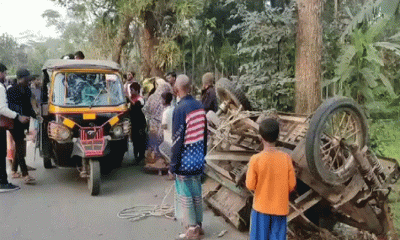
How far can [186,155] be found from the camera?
4828mm

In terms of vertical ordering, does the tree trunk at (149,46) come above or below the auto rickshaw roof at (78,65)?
above

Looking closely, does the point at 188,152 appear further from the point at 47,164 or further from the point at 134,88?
the point at 47,164

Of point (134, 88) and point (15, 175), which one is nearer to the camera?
point (15, 175)

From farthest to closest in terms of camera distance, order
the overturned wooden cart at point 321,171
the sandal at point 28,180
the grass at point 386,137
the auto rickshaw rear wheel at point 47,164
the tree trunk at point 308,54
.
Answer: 1. the auto rickshaw rear wheel at point 47,164
2. the grass at point 386,137
3. the tree trunk at point 308,54
4. the sandal at point 28,180
5. the overturned wooden cart at point 321,171

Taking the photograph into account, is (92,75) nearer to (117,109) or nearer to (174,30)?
(117,109)

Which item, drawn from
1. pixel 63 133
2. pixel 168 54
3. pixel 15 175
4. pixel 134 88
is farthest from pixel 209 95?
pixel 168 54

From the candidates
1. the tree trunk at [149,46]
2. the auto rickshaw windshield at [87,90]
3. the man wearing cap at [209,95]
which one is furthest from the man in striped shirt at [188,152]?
the tree trunk at [149,46]

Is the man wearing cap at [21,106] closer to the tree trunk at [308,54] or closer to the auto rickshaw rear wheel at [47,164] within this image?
the auto rickshaw rear wheel at [47,164]

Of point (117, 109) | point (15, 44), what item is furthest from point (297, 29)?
point (15, 44)

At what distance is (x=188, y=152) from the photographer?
15.9ft

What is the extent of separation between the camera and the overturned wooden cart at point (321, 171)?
14.8 feet

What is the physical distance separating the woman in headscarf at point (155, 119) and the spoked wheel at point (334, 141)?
4048mm

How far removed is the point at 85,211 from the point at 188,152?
227cm

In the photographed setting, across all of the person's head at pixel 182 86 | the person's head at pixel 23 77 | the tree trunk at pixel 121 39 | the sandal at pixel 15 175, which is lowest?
the sandal at pixel 15 175
